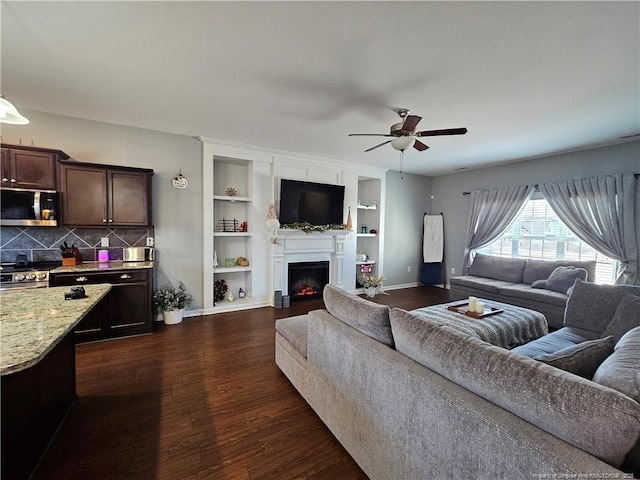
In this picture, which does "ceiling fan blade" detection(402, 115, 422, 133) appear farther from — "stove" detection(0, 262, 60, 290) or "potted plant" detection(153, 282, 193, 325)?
"stove" detection(0, 262, 60, 290)

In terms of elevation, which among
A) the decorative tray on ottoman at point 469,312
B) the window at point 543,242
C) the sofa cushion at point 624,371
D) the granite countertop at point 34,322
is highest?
the window at point 543,242

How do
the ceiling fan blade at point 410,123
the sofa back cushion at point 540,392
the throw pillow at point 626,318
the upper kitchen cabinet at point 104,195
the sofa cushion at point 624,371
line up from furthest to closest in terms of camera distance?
the upper kitchen cabinet at point 104,195 → the ceiling fan blade at point 410,123 → the throw pillow at point 626,318 → the sofa cushion at point 624,371 → the sofa back cushion at point 540,392

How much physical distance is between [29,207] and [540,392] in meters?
4.73

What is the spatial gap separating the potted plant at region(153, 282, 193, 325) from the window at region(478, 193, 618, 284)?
5.87 metres

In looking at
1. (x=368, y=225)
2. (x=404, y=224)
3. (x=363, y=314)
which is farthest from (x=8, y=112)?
(x=404, y=224)

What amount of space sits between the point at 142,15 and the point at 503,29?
237 centimetres

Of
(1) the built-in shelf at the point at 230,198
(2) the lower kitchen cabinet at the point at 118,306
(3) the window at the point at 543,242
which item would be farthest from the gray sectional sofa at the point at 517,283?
(2) the lower kitchen cabinet at the point at 118,306

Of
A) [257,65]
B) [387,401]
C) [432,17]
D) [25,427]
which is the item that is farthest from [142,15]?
[387,401]

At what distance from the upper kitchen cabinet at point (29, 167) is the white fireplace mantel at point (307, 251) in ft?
9.75

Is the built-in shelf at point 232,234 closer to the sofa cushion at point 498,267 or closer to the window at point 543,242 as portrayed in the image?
the sofa cushion at point 498,267

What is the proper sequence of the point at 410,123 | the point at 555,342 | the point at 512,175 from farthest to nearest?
the point at 512,175
the point at 410,123
the point at 555,342

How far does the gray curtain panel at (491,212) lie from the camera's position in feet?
17.0

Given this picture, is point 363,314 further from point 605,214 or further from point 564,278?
point 605,214

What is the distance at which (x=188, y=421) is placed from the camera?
1975 millimetres
